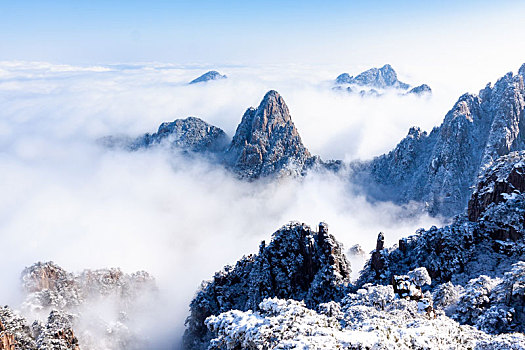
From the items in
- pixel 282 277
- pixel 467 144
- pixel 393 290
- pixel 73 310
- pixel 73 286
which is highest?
pixel 467 144

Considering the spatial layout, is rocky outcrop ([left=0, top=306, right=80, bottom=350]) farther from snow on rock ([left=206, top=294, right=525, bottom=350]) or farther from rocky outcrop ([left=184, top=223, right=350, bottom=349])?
snow on rock ([left=206, top=294, right=525, bottom=350])

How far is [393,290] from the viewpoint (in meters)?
49.6

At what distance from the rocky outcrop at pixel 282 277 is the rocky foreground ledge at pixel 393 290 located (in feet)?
0.89

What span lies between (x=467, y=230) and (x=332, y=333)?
57017 millimetres

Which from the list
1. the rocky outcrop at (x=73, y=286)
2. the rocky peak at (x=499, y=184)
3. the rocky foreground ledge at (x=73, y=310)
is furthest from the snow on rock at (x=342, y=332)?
the rocky outcrop at (x=73, y=286)

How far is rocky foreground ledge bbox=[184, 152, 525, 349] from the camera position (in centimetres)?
2905

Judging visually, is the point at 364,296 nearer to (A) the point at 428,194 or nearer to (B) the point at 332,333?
(B) the point at 332,333

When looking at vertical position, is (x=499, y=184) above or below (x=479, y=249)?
above

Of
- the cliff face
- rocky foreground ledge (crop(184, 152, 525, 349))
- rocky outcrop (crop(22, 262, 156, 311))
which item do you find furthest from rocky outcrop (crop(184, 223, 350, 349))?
rocky outcrop (crop(22, 262, 156, 311))

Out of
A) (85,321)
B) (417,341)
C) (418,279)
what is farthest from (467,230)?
(85,321)

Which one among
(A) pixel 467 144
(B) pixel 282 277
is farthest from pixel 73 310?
(A) pixel 467 144

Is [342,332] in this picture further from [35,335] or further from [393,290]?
[35,335]

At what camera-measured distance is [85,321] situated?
85.8 m

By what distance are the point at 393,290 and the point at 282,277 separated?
37657 mm
